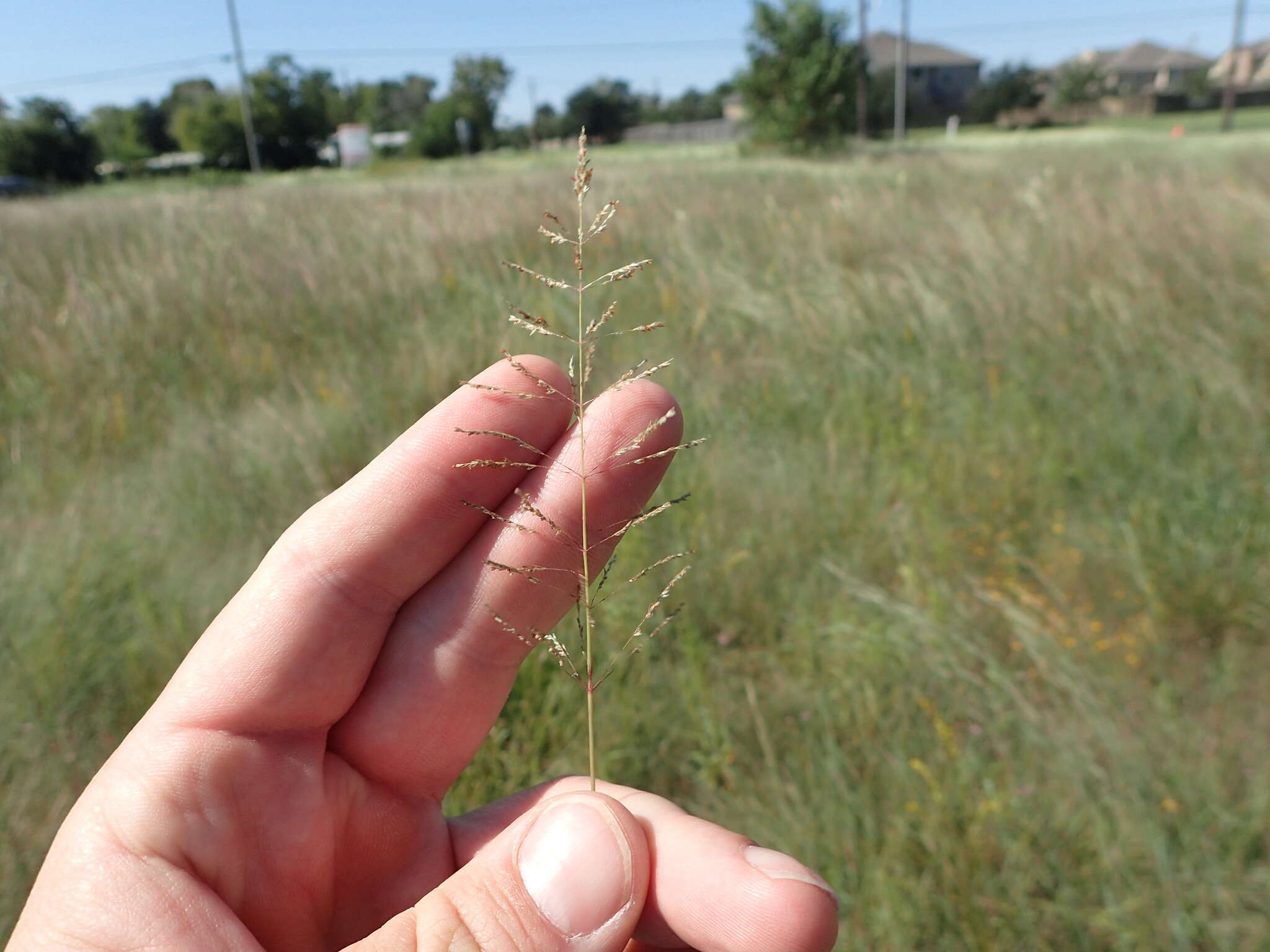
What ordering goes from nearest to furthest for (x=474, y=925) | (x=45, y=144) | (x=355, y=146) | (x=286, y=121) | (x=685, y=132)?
(x=474, y=925), (x=45, y=144), (x=355, y=146), (x=286, y=121), (x=685, y=132)

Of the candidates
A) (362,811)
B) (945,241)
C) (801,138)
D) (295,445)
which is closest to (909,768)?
(362,811)

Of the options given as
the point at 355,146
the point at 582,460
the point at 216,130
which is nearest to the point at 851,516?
the point at 582,460

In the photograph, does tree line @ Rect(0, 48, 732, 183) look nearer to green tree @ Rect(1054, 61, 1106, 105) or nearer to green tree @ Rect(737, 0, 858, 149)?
green tree @ Rect(737, 0, 858, 149)

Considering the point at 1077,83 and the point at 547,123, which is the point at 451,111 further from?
the point at 1077,83

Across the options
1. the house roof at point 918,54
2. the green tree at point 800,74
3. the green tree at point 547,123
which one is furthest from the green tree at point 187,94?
the house roof at point 918,54

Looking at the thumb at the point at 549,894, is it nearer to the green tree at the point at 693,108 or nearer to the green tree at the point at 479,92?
the green tree at the point at 479,92

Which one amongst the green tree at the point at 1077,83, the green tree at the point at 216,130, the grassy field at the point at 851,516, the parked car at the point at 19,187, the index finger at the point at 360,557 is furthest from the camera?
the green tree at the point at 1077,83

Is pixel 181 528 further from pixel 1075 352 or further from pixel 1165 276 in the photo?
pixel 1165 276
